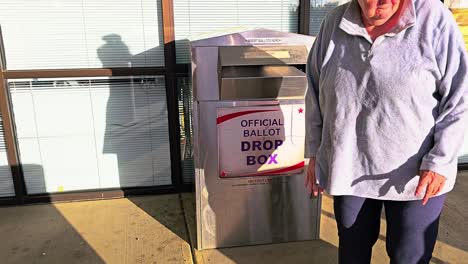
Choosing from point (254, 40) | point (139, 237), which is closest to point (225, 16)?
point (254, 40)

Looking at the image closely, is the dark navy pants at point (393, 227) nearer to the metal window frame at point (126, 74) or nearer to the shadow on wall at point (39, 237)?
the shadow on wall at point (39, 237)

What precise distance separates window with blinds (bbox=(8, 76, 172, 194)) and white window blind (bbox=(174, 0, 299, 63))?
397mm

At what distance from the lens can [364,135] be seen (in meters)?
1.58

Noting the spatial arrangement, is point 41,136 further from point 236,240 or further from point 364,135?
point 364,135

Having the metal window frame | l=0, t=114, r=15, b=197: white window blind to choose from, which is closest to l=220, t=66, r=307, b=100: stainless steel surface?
the metal window frame

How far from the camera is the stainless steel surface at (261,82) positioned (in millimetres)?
2404

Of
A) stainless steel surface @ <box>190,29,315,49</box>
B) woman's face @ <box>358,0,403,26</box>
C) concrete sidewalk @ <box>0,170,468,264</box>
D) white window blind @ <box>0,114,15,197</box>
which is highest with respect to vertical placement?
woman's face @ <box>358,0,403,26</box>

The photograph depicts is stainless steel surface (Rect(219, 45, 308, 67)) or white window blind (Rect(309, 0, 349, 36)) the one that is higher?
white window blind (Rect(309, 0, 349, 36))

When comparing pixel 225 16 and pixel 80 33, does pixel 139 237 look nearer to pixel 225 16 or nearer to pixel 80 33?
pixel 80 33

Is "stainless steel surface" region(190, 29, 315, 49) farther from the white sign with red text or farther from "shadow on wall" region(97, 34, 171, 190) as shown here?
"shadow on wall" region(97, 34, 171, 190)

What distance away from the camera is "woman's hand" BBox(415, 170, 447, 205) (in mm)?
1486

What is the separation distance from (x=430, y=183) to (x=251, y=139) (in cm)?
125

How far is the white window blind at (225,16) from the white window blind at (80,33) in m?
0.16

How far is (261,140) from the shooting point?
2604mm
